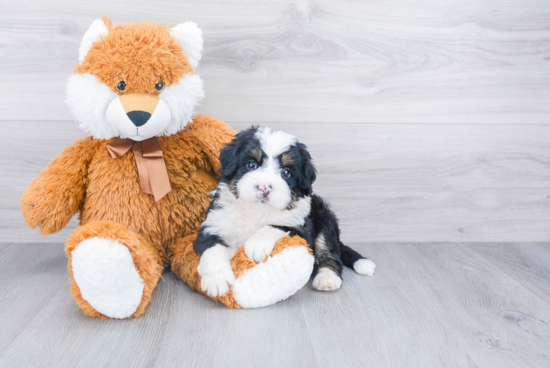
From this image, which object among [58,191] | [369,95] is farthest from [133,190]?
[369,95]

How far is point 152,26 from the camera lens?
1.38m

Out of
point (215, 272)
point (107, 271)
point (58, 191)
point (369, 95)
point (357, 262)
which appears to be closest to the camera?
point (107, 271)

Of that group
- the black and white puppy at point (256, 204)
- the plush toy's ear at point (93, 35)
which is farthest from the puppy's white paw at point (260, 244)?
the plush toy's ear at point (93, 35)

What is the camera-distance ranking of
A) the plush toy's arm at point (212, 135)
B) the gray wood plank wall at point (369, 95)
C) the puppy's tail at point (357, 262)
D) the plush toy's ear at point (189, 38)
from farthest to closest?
the gray wood plank wall at point (369, 95) → the puppy's tail at point (357, 262) → the plush toy's arm at point (212, 135) → the plush toy's ear at point (189, 38)

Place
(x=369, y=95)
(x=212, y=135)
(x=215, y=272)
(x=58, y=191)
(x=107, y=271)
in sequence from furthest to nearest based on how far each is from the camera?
(x=369, y=95)
(x=212, y=135)
(x=58, y=191)
(x=215, y=272)
(x=107, y=271)

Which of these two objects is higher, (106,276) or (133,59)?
(133,59)

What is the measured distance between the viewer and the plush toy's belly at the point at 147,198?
1.45 m

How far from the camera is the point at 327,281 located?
1462mm

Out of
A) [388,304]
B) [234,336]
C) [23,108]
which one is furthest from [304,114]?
[23,108]

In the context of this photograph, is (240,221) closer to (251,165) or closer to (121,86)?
(251,165)

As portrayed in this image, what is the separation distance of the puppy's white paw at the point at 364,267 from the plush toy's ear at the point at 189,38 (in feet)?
3.03

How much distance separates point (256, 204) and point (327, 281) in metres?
0.39

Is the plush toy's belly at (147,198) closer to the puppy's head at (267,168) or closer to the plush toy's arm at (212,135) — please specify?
the plush toy's arm at (212,135)

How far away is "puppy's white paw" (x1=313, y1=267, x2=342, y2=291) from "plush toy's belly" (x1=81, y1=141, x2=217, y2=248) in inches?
17.9
